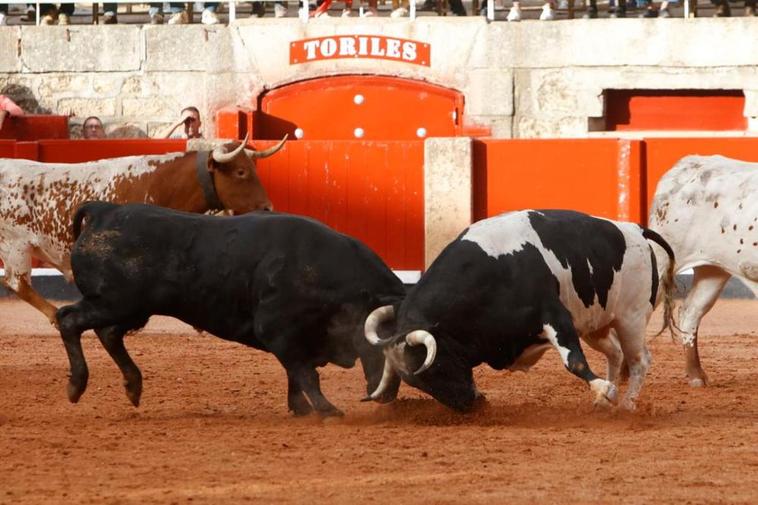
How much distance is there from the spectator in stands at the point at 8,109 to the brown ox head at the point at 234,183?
25.1 ft

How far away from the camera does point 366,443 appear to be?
24.2 feet

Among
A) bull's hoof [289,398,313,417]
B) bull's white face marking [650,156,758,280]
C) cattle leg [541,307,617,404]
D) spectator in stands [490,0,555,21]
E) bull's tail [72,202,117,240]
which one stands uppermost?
spectator in stands [490,0,555,21]

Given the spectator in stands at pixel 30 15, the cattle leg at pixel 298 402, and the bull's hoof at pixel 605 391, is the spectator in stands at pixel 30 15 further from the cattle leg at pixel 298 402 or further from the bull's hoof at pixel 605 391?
the bull's hoof at pixel 605 391

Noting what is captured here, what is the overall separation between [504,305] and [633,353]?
3.22 feet

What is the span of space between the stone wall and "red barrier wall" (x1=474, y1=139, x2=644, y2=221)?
1.94 m

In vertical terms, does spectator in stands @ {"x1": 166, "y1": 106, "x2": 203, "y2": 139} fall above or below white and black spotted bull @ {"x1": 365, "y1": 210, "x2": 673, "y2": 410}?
above

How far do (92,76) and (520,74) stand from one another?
15.5ft

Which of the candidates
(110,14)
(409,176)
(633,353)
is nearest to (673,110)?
(409,176)

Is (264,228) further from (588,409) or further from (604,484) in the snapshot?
(604,484)

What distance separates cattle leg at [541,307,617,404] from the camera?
7656mm

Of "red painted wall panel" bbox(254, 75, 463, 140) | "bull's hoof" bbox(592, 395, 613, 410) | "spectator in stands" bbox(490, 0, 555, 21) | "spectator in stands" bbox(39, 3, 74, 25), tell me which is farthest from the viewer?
"spectator in stands" bbox(39, 3, 74, 25)

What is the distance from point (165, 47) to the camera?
18.2 meters

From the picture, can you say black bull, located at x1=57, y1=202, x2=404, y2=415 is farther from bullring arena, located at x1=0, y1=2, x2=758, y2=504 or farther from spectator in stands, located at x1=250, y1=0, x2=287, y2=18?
spectator in stands, located at x1=250, y1=0, x2=287, y2=18

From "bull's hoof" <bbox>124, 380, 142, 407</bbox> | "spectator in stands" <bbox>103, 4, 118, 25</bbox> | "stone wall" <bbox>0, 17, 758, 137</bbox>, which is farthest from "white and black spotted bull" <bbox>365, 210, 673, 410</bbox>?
"spectator in stands" <bbox>103, 4, 118, 25</bbox>
